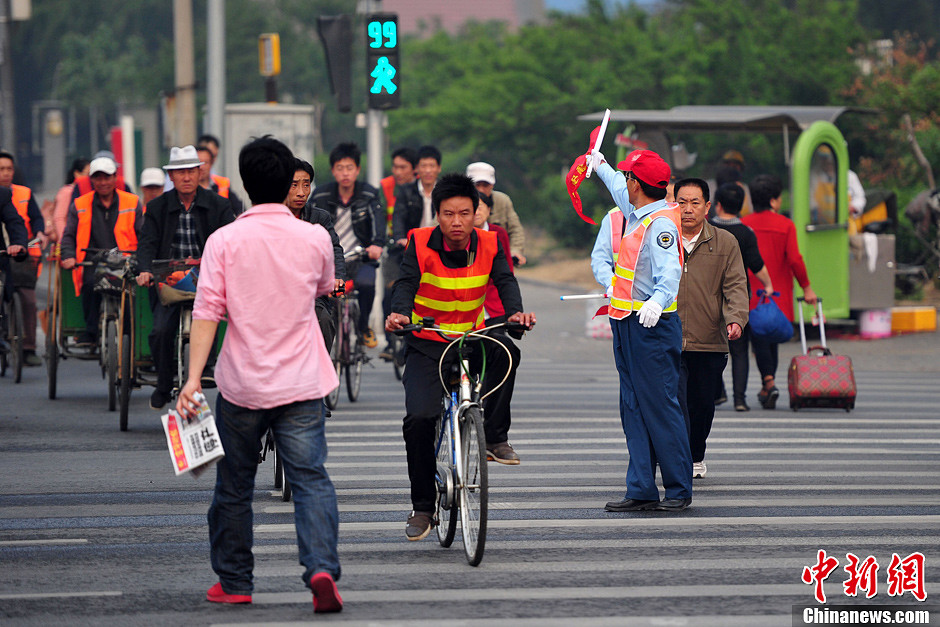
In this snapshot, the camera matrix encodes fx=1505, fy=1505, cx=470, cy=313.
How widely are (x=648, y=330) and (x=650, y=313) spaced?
0.63ft

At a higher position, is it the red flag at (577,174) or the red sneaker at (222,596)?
the red flag at (577,174)

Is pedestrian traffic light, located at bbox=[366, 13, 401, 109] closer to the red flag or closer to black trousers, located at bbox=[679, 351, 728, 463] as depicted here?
black trousers, located at bbox=[679, 351, 728, 463]

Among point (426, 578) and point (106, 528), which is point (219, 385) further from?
point (106, 528)

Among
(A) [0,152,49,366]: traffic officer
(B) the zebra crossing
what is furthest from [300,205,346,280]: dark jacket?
(A) [0,152,49,366]: traffic officer

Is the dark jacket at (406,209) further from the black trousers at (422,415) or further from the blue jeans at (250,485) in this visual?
the blue jeans at (250,485)

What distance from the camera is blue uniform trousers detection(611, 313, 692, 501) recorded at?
25.5 feet

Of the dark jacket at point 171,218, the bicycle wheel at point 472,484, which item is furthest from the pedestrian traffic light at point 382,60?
the bicycle wheel at point 472,484

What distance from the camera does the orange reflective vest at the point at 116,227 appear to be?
41.1 ft

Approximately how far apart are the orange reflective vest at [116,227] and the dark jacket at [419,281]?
6028 mm

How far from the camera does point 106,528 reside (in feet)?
24.5

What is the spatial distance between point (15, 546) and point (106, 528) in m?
0.53

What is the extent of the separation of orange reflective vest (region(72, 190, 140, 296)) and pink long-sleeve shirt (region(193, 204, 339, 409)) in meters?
7.01

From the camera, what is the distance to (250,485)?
19.3 feet

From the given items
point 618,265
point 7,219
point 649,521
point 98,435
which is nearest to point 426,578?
point 649,521
